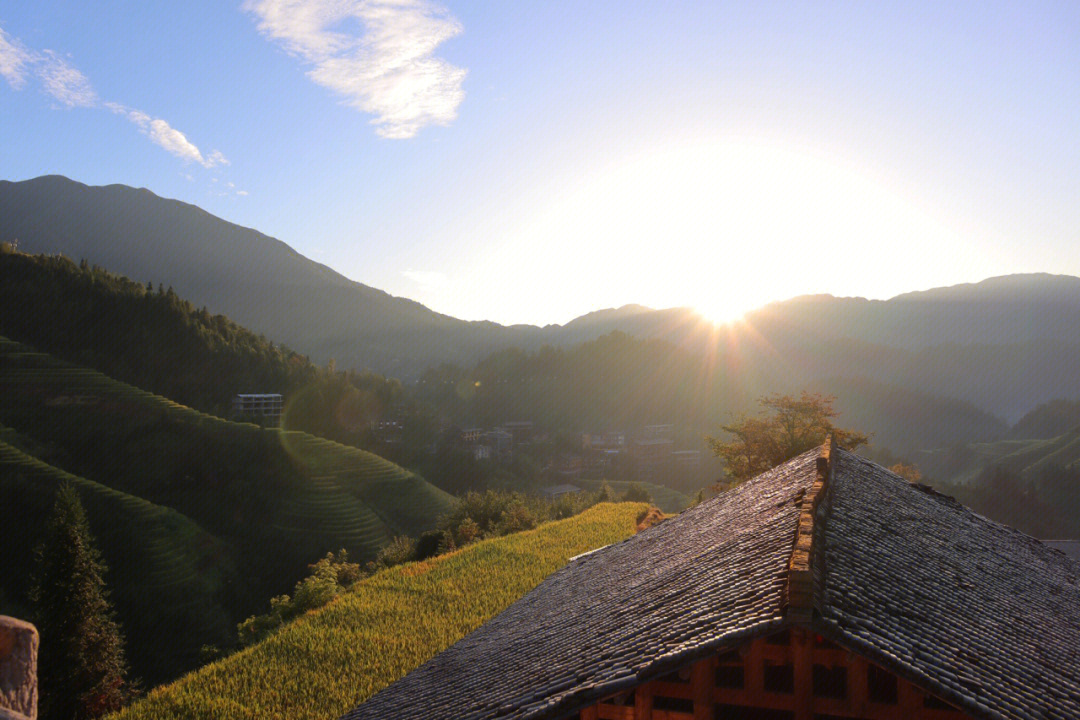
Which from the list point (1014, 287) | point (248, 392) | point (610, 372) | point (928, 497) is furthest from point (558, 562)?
point (1014, 287)

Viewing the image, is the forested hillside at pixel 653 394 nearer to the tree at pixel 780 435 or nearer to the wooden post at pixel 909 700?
the tree at pixel 780 435

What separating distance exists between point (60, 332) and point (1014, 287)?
9134 inches

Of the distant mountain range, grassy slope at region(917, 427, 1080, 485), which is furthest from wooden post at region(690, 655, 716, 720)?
the distant mountain range

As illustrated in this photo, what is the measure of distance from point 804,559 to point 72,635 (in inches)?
1119

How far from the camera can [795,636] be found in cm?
411

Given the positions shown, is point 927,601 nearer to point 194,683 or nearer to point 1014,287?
point 194,683

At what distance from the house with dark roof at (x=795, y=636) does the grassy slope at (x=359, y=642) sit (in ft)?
21.5

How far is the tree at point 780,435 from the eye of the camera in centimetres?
3250

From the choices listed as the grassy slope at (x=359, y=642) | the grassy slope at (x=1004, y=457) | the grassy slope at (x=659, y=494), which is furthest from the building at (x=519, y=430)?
the grassy slope at (x=359, y=642)

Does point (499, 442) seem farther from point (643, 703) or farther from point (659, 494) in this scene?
point (643, 703)

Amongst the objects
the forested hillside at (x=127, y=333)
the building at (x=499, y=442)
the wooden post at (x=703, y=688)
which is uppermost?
the forested hillside at (x=127, y=333)

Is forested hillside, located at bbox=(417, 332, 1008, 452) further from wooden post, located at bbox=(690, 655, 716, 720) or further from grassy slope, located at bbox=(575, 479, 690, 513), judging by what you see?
wooden post, located at bbox=(690, 655, 716, 720)

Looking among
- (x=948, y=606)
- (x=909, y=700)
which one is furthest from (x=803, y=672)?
(x=948, y=606)

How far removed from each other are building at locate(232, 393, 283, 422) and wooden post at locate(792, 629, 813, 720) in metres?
81.7
